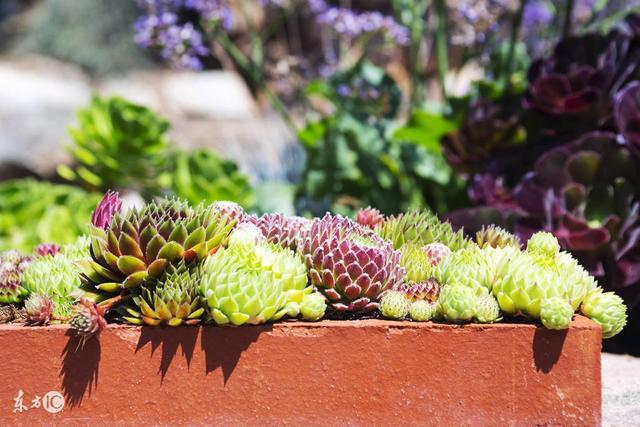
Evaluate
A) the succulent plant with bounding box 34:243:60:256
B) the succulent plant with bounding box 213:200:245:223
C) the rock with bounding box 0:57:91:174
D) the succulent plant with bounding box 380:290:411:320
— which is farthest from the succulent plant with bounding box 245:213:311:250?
the rock with bounding box 0:57:91:174

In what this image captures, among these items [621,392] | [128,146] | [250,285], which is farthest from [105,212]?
[128,146]

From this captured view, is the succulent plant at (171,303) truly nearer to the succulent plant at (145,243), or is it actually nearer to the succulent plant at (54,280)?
Result: the succulent plant at (145,243)

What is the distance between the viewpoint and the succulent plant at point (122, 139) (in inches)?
141

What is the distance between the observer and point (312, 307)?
1.57 m

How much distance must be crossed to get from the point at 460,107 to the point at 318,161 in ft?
2.15

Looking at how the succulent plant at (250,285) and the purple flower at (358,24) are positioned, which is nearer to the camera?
the succulent plant at (250,285)

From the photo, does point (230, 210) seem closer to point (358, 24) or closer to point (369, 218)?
point (369, 218)

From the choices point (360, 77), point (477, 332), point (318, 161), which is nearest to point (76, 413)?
point (477, 332)

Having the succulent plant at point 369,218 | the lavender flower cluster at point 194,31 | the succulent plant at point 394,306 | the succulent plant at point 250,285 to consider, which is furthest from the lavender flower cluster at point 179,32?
the succulent plant at point 394,306

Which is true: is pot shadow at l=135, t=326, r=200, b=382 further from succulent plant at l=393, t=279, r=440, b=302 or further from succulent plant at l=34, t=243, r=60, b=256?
succulent plant at l=34, t=243, r=60, b=256

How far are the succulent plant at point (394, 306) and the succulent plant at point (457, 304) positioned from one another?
7 cm

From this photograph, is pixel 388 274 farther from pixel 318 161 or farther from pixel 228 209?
pixel 318 161

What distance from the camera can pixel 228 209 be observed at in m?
1.86

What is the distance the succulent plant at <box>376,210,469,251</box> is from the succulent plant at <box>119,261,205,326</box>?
0.56 meters
